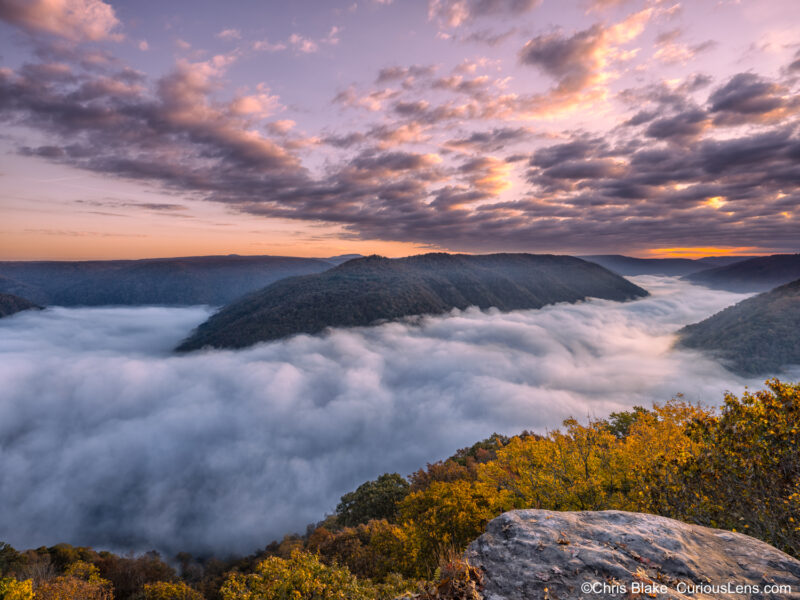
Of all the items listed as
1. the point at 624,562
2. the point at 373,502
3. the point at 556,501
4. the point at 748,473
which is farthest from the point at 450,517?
the point at 373,502

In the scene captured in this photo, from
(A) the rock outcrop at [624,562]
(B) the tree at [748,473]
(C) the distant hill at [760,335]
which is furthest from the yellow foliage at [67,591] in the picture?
(C) the distant hill at [760,335]

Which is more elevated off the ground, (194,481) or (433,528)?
(433,528)

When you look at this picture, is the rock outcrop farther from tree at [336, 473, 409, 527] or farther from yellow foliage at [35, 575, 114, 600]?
tree at [336, 473, 409, 527]

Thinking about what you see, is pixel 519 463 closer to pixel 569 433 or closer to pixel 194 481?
pixel 569 433

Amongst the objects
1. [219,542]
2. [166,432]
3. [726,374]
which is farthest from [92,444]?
[726,374]

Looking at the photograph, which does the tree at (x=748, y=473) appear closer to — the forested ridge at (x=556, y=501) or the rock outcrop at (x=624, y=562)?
the forested ridge at (x=556, y=501)

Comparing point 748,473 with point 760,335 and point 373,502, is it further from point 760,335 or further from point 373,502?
point 760,335

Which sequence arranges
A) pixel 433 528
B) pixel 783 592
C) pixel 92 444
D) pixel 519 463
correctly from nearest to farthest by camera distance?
pixel 783 592 → pixel 433 528 → pixel 519 463 → pixel 92 444
